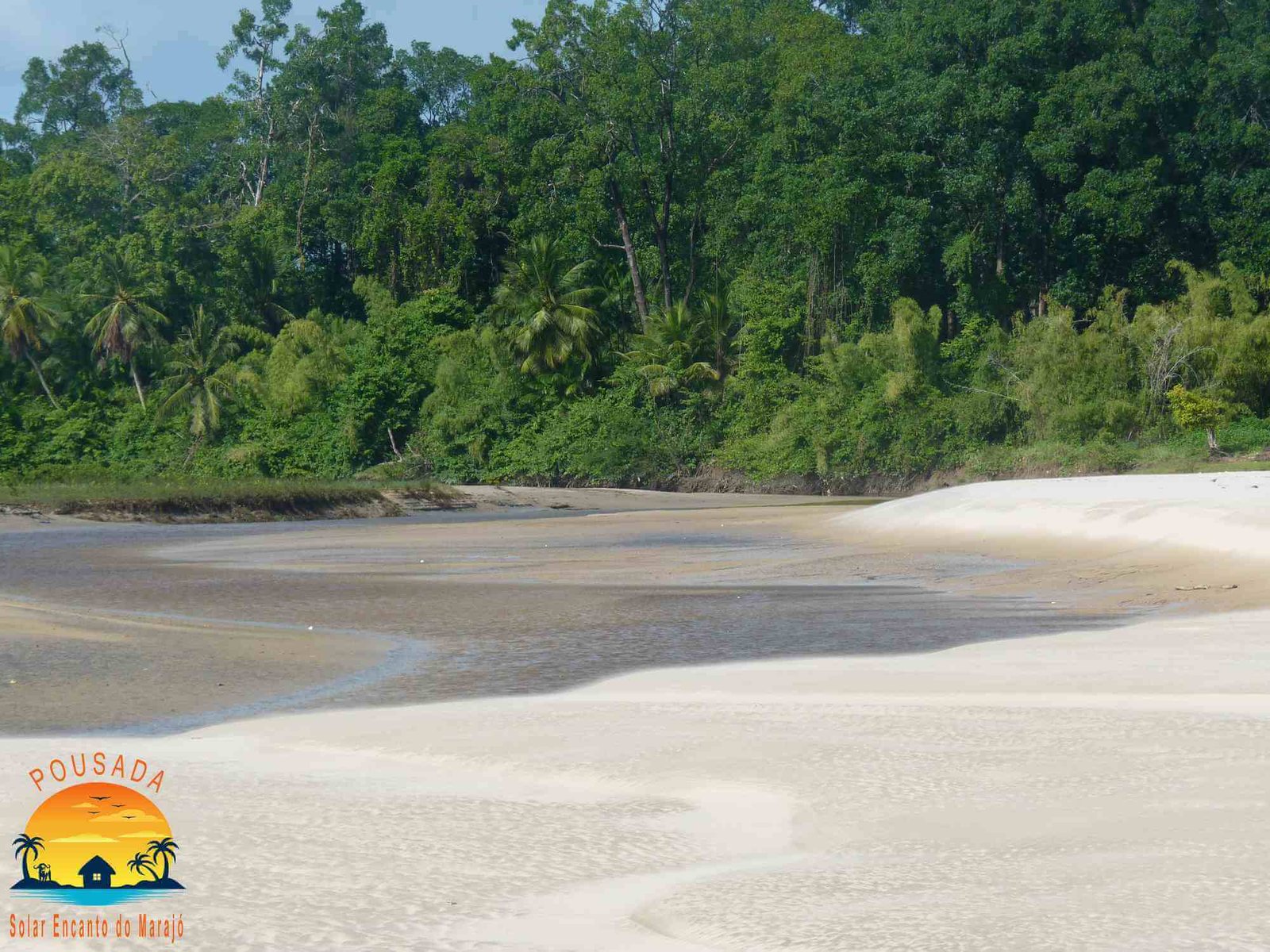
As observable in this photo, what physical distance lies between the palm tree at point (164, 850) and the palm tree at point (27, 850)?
1.07 ft

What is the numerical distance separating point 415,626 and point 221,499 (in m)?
25.7

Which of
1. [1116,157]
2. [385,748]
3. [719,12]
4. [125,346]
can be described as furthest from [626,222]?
[385,748]

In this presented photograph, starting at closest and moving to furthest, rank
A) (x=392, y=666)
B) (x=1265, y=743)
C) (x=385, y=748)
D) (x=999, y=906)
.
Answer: (x=999, y=906)
(x=1265, y=743)
(x=385, y=748)
(x=392, y=666)

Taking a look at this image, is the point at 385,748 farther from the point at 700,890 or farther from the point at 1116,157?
the point at 1116,157

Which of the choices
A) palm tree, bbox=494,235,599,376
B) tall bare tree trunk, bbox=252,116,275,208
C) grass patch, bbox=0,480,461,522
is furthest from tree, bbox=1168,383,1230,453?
tall bare tree trunk, bbox=252,116,275,208

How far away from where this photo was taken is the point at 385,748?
21.5 feet

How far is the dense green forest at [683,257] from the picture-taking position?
A: 40844 millimetres

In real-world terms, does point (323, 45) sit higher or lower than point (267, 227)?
higher

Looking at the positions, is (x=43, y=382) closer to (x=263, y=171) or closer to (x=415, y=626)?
(x=263, y=171)

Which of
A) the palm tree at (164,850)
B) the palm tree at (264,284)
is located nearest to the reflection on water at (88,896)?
the palm tree at (164,850)

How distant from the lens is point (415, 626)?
1223cm

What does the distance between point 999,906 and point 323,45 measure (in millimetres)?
65896

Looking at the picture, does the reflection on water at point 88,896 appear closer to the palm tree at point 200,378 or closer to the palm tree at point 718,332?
the palm tree at point 718,332

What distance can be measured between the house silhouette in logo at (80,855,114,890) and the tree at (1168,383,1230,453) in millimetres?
36147
